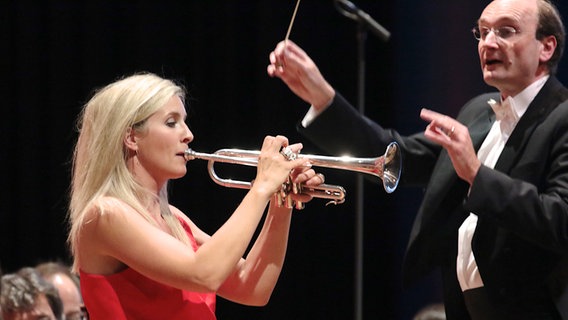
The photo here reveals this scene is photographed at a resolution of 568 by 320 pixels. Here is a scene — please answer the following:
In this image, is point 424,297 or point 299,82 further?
point 424,297

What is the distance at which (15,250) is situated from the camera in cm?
568

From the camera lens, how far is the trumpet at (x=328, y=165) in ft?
10.2

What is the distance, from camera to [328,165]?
125 inches

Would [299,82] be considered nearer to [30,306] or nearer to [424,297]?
[30,306]

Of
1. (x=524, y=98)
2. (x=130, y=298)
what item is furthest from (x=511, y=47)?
(x=130, y=298)

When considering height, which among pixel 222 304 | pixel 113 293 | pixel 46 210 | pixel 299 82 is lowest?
pixel 222 304

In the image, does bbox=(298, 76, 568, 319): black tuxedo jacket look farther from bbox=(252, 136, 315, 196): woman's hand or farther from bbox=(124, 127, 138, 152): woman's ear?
bbox=(124, 127, 138, 152): woman's ear

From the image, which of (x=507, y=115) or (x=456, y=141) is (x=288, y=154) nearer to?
(x=456, y=141)

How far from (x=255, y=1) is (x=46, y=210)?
5.97 feet

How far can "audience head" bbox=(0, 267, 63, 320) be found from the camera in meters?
3.83

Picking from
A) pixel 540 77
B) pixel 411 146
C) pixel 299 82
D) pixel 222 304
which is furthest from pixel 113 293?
pixel 222 304

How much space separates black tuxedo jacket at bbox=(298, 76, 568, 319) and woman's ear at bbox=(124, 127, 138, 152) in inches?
34.2

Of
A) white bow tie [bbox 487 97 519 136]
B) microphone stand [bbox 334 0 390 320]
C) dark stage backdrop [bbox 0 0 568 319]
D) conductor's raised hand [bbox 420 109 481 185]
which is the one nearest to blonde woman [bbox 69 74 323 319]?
conductor's raised hand [bbox 420 109 481 185]

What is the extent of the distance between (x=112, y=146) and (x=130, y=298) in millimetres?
479
